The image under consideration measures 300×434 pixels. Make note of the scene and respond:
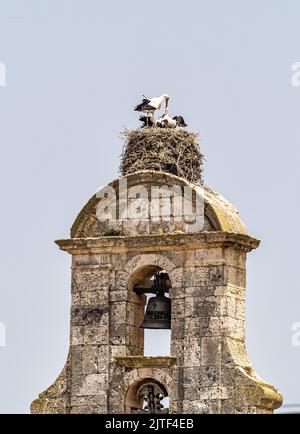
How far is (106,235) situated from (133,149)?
1.24 m

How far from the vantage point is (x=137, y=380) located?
49000 millimetres

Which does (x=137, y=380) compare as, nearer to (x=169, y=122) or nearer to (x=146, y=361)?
(x=146, y=361)

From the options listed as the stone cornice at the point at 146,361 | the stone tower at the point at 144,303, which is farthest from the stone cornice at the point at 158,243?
the stone cornice at the point at 146,361

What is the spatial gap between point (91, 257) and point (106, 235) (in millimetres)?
347

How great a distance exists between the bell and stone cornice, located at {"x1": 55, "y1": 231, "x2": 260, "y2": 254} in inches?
28.8

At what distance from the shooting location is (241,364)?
159ft

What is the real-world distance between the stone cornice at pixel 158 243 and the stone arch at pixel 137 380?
1569 millimetres

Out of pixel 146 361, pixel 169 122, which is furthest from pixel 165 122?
pixel 146 361

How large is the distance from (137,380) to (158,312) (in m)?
1.00

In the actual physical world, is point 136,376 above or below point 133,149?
below
